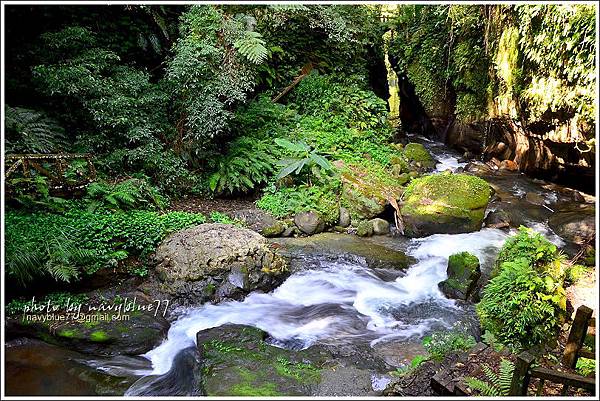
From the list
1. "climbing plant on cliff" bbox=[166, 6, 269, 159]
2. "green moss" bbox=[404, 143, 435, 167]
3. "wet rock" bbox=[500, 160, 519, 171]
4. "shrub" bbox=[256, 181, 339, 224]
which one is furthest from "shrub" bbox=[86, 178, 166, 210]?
"wet rock" bbox=[500, 160, 519, 171]

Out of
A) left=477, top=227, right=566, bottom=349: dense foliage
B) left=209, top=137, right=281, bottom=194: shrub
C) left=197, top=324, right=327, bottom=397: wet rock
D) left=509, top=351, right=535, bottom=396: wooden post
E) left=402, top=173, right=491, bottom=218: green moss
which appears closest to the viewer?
left=509, top=351, right=535, bottom=396: wooden post

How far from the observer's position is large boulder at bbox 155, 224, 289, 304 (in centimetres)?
632

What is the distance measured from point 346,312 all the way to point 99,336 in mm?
3411

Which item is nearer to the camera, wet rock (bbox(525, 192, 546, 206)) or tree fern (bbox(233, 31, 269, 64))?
tree fern (bbox(233, 31, 269, 64))

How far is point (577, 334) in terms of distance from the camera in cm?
426

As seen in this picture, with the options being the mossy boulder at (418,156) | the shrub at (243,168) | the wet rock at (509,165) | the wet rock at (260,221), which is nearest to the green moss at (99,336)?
the wet rock at (260,221)

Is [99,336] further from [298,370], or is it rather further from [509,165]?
[509,165]

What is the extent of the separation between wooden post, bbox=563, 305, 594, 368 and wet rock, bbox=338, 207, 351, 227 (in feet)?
17.2

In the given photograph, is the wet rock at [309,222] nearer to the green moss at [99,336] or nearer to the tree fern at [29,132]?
the green moss at [99,336]

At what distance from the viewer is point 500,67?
11.3 m

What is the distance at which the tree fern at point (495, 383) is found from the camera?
3658 millimetres

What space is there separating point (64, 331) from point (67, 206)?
7.18ft

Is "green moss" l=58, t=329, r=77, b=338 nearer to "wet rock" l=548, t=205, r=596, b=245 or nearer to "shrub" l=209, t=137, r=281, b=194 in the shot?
"shrub" l=209, t=137, r=281, b=194

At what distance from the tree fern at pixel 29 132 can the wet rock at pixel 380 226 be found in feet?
21.0
